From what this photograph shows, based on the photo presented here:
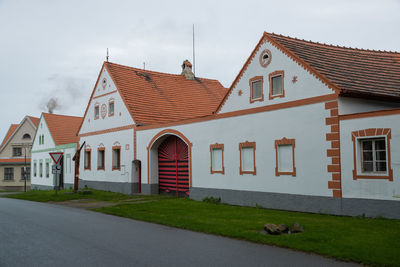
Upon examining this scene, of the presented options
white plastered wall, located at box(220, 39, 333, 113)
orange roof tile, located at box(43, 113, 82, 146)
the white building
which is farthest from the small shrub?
orange roof tile, located at box(43, 113, 82, 146)

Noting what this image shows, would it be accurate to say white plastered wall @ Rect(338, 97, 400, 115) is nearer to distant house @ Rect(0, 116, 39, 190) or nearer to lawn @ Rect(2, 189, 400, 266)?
lawn @ Rect(2, 189, 400, 266)

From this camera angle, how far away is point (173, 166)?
75.8 ft

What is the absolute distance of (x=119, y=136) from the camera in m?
27.6

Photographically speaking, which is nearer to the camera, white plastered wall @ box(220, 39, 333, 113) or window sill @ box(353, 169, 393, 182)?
window sill @ box(353, 169, 393, 182)

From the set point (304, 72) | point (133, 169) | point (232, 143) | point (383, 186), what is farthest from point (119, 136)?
point (383, 186)

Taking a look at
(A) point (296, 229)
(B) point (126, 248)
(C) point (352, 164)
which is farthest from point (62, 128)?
(A) point (296, 229)

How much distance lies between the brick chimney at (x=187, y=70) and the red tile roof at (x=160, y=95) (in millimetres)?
529

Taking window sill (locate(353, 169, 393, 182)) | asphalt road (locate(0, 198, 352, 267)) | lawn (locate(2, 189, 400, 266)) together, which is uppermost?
window sill (locate(353, 169, 393, 182))

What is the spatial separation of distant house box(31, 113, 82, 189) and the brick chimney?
1146cm

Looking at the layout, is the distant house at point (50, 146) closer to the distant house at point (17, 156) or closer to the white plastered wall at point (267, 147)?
the distant house at point (17, 156)

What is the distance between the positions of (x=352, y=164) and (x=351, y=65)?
17.3 feet

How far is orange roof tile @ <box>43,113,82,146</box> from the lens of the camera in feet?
132

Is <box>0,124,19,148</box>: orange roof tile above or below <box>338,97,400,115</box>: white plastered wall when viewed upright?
above

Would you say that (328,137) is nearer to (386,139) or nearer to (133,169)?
(386,139)
